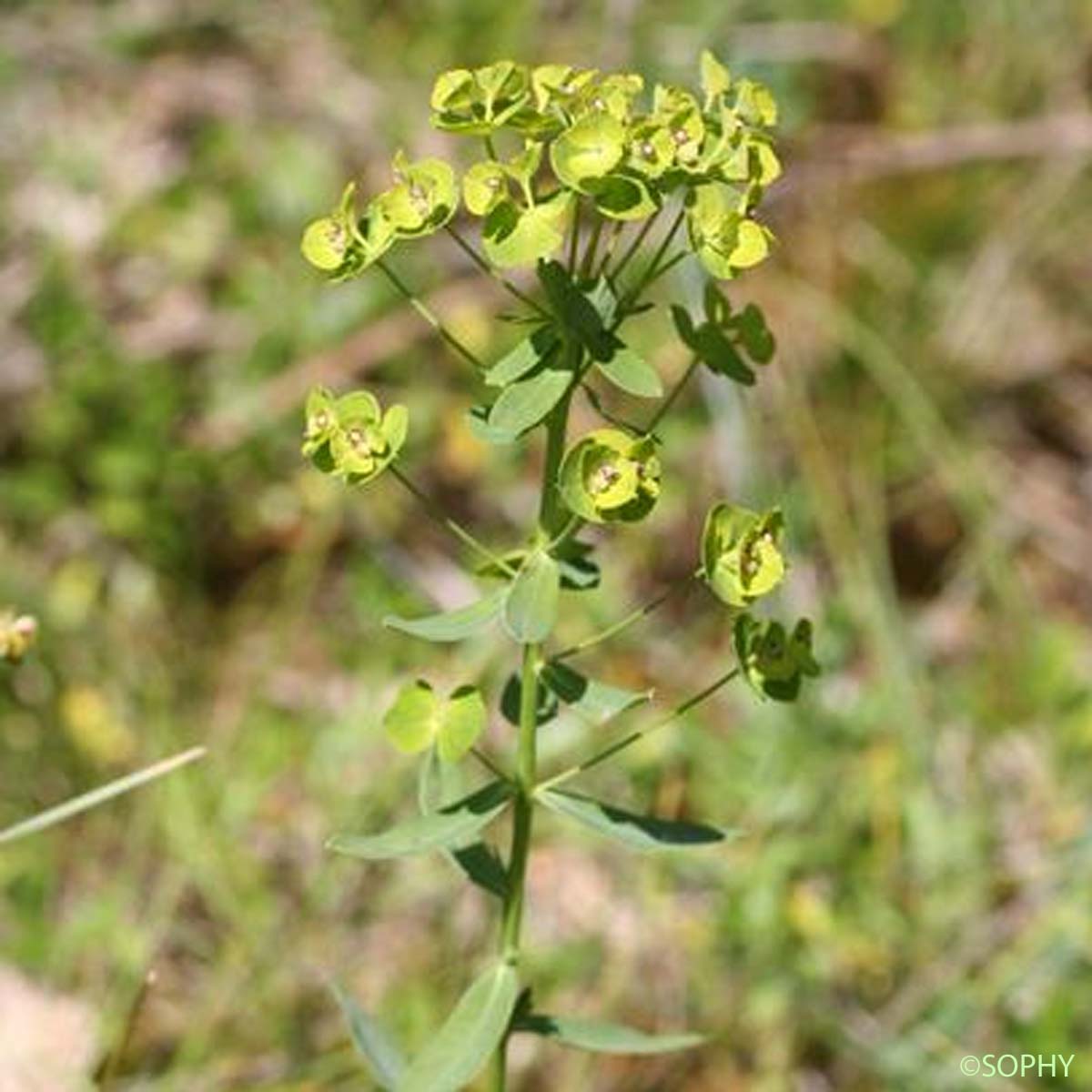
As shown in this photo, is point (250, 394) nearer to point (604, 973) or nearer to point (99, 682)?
point (99, 682)

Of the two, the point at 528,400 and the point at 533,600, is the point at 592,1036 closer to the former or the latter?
the point at 533,600

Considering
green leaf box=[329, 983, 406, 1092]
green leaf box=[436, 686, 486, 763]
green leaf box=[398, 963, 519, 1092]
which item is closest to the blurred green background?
green leaf box=[329, 983, 406, 1092]

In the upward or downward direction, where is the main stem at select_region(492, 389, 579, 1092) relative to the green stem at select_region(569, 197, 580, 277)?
downward

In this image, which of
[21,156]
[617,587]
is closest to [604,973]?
[617,587]

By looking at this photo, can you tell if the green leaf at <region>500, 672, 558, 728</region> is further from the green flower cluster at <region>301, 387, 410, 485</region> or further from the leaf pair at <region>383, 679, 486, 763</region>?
the green flower cluster at <region>301, 387, 410, 485</region>

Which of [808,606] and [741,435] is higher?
[741,435]

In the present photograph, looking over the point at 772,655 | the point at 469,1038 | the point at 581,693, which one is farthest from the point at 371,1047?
the point at 772,655
